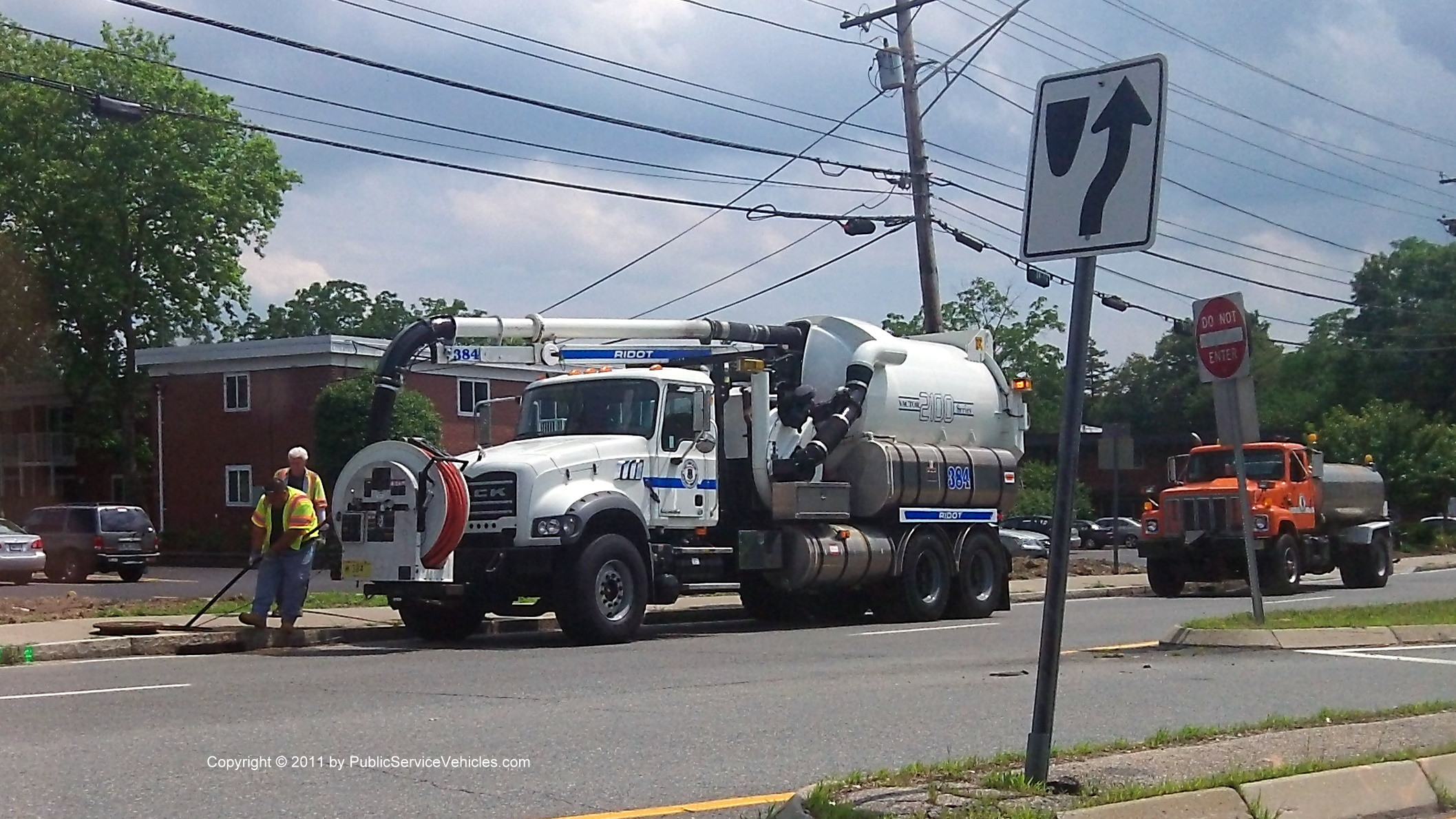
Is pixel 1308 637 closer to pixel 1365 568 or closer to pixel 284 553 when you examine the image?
pixel 284 553

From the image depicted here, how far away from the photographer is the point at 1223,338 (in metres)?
15.2

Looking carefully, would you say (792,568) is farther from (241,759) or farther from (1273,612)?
(241,759)

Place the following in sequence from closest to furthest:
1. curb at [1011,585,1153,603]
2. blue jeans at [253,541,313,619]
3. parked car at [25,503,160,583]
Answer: blue jeans at [253,541,313,619]
curb at [1011,585,1153,603]
parked car at [25,503,160,583]

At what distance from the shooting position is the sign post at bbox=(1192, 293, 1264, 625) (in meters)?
15.1

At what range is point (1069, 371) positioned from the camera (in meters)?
6.64

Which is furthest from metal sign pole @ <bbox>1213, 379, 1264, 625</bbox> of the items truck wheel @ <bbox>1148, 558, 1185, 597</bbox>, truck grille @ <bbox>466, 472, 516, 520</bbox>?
truck wheel @ <bbox>1148, 558, 1185, 597</bbox>

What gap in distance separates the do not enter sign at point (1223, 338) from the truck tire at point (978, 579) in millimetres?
5951

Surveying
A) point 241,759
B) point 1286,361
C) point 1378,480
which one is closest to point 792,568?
point 241,759

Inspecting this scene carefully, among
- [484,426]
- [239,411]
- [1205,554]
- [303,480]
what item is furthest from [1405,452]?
[303,480]

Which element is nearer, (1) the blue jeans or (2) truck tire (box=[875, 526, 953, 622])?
(1) the blue jeans

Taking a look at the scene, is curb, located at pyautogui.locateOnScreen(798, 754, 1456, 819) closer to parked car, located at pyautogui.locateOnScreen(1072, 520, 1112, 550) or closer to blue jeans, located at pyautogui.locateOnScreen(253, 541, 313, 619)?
blue jeans, located at pyautogui.locateOnScreen(253, 541, 313, 619)

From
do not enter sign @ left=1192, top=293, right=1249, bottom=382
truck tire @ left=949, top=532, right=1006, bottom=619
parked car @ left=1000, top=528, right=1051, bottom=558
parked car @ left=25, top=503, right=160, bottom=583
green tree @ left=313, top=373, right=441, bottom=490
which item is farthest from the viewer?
green tree @ left=313, top=373, right=441, bottom=490

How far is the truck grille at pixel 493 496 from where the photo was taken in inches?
614

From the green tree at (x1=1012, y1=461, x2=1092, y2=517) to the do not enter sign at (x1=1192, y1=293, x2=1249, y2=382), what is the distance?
39.9 metres
